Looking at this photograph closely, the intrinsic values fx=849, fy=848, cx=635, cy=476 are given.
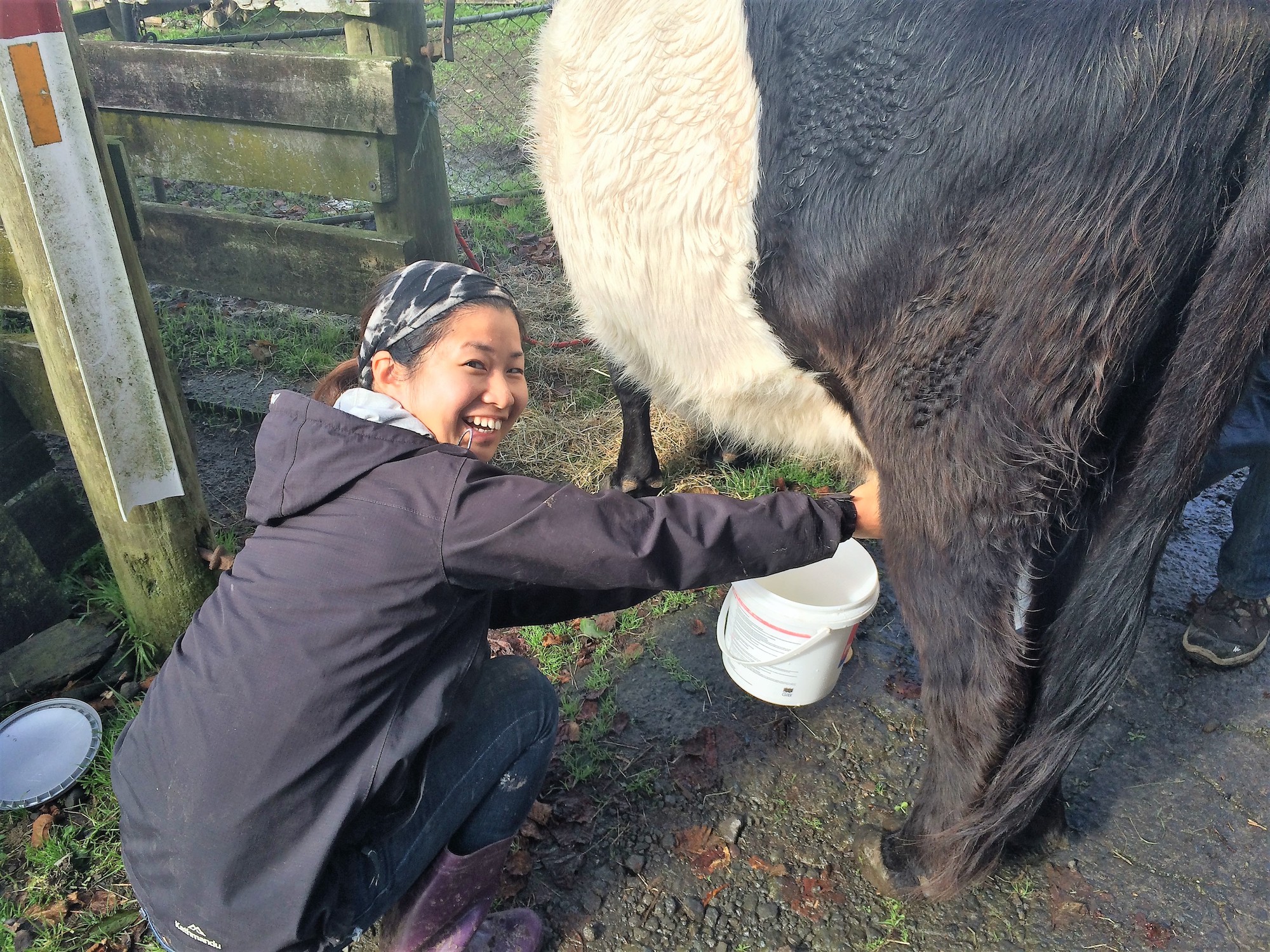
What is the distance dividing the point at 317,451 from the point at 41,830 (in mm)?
1437

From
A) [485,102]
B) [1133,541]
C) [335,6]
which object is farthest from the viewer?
[485,102]

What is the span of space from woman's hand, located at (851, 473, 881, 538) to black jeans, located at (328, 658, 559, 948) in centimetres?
75

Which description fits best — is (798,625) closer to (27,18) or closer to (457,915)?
(457,915)

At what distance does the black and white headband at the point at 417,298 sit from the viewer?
62.4 inches

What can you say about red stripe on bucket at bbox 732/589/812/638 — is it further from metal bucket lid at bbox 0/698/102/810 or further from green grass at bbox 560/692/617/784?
metal bucket lid at bbox 0/698/102/810

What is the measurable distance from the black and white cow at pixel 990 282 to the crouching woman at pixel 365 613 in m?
0.30

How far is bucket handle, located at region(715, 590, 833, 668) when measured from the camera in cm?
202

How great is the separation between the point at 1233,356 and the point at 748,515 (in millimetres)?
835

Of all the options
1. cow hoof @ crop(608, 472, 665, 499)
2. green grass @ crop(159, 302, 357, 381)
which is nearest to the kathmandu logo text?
cow hoof @ crop(608, 472, 665, 499)

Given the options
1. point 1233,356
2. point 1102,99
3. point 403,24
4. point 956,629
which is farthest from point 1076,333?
point 403,24

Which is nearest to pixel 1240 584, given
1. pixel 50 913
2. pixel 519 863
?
pixel 519 863

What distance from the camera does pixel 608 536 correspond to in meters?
1.44

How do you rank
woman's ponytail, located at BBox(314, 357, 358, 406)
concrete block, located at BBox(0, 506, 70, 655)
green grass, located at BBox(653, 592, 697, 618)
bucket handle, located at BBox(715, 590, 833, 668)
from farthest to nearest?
green grass, located at BBox(653, 592, 697, 618) < concrete block, located at BBox(0, 506, 70, 655) < bucket handle, located at BBox(715, 590, 833, 668) < woman's ponytail, located at BBox(314, 357, 358, 406)

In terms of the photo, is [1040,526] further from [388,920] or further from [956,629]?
[388,920]
